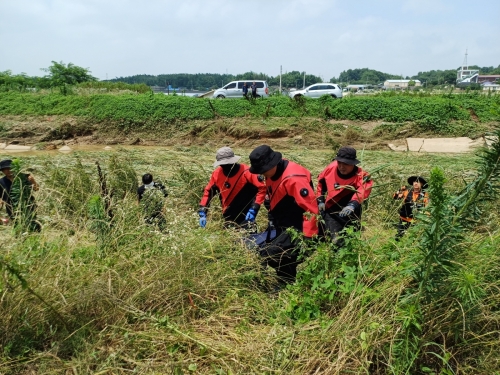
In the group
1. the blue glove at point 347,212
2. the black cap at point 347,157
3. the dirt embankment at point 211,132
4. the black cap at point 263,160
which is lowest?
the dirt embankment at point 211,132

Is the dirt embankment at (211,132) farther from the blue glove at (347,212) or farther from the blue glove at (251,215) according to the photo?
the blue glove at (347,212)

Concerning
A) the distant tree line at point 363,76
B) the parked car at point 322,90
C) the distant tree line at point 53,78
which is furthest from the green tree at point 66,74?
the distant tree line at point 363,76

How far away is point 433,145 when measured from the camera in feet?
45.3

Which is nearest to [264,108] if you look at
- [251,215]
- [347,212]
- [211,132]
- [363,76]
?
[211,132]

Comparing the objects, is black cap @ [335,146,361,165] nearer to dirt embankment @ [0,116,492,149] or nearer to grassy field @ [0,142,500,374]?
grassy field @ [0,142,500,374]

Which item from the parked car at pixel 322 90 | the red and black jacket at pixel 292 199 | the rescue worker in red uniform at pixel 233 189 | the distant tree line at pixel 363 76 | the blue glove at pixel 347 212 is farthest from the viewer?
the distant tree line at pixel 363 76

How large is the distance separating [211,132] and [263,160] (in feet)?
44.5

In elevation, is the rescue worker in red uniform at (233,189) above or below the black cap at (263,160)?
below

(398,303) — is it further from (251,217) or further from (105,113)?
(105,113)

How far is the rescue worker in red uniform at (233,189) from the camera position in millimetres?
4172

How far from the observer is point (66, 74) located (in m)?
27.0

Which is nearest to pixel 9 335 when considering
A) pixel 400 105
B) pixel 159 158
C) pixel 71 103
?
pixel 159 158

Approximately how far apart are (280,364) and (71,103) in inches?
803

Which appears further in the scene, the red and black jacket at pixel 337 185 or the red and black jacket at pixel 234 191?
the red and black jacket at pixel 234 191
